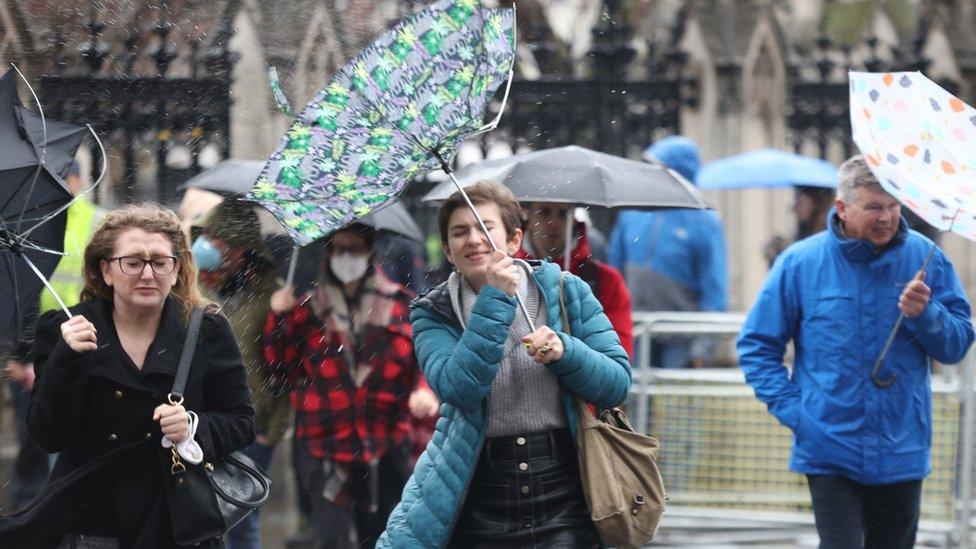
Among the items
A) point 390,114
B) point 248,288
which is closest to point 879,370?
point 390,114

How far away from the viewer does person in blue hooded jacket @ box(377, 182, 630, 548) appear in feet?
16.4

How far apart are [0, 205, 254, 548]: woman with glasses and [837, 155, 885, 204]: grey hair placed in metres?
2.28

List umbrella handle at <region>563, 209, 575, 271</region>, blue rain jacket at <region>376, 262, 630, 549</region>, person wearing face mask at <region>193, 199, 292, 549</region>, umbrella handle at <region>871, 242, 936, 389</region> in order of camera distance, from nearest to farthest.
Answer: blue rain jacket at <region>376, 262, 630, 549</region> < umbrella handle at <region>871, 242, 936, 389</region> < umbrella handle at <region>563, 209, 575, 271</region> < person wearing face mask at <region>193, 199, 292, 549</region>

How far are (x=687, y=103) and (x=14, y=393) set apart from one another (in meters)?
5.01

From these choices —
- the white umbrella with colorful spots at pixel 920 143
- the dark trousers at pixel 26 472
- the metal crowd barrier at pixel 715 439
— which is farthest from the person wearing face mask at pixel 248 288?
the white umbrella with colorful spots at pixel 920 143

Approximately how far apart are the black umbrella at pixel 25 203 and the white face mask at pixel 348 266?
6.25 ft

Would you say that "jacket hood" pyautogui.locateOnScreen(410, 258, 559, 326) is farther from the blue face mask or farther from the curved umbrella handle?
the blue face mask

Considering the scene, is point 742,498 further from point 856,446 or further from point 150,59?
point 150,59

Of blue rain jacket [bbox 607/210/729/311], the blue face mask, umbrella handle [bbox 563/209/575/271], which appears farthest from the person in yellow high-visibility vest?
blue rain jacket [bbox 607/210/729/311]

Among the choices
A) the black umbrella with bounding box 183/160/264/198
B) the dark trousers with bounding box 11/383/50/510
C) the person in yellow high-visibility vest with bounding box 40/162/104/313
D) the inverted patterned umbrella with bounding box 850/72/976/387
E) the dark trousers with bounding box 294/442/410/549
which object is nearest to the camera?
the inverted patterned umbrella with bounding box 850/72/976/387

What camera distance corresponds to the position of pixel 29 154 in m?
5.60

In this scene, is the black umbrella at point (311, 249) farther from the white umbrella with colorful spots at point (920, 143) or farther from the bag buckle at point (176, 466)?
the bag buckle at point (176, 466)

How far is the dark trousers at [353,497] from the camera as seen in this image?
761cm

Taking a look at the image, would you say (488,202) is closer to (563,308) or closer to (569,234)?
(563,308)
